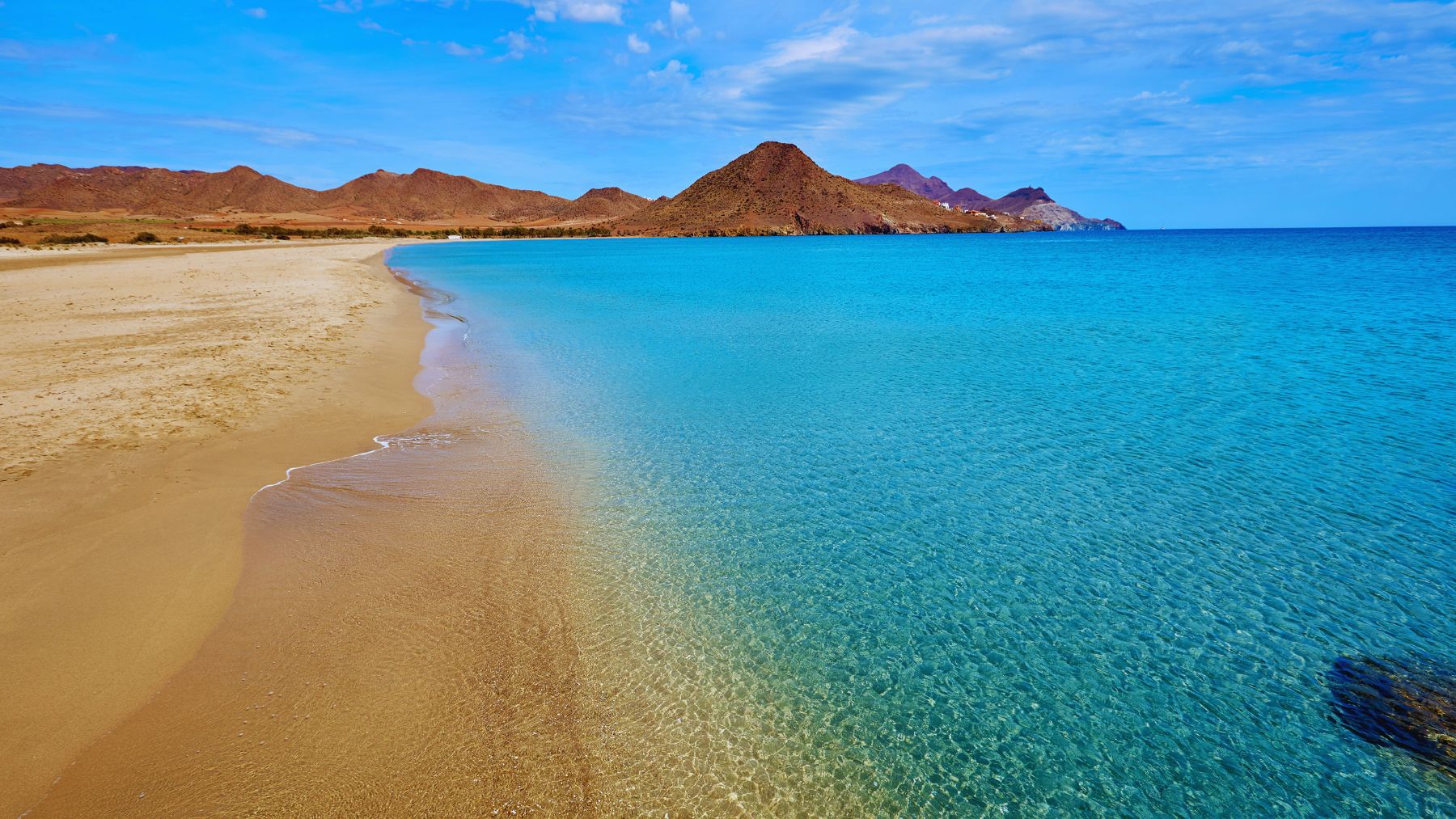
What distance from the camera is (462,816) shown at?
12.5ft

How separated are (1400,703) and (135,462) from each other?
13249 mm

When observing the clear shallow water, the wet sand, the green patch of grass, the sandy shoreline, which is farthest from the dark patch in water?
the green patch of grass

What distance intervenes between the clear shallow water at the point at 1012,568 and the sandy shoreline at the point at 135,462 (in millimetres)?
3348

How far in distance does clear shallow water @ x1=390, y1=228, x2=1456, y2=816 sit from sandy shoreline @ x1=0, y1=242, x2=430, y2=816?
3348 millimetres

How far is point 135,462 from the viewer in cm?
842

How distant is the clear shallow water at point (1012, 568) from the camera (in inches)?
169

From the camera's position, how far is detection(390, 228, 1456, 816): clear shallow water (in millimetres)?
4289

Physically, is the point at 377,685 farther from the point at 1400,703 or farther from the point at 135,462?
the point at 1400,703

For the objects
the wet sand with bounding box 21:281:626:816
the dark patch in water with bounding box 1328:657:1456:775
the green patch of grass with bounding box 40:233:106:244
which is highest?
the green patch of grass with bounding box 40:233:106:244

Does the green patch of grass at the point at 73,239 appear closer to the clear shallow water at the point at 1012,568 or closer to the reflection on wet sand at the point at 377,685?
the clear shallow water at the point at 1012,568

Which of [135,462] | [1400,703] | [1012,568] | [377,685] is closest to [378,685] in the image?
[377,685]

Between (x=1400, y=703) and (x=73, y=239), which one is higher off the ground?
(x=73, y=239)

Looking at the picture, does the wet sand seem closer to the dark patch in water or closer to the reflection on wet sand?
the reflection on wet sand

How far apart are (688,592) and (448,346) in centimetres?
1579
